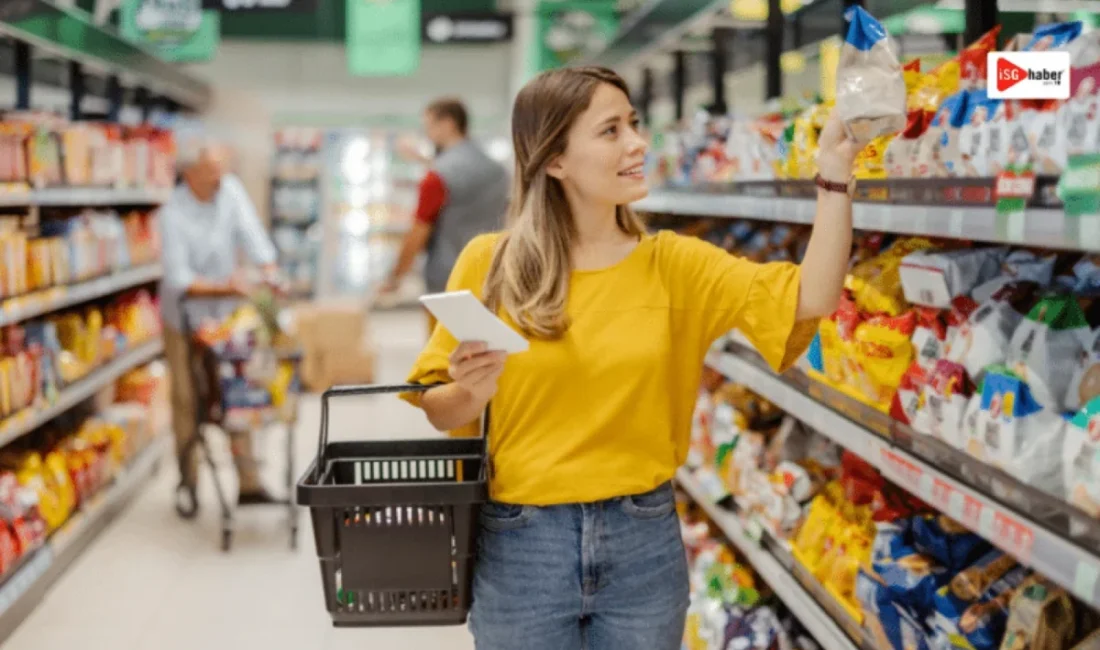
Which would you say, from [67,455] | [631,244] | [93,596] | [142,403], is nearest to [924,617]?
[631,244]

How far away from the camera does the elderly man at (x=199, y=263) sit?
557 centimetres

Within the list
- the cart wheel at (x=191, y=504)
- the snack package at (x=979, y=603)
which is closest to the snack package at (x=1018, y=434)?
the snack package at (x=979, y=603)

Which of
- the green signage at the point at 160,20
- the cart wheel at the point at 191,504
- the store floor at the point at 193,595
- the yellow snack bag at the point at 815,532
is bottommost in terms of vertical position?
the store floor at the point at 193,595

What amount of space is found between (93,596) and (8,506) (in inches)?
29.1

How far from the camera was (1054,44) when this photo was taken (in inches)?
70.0

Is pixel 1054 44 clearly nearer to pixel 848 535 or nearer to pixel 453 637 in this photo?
pixel 848 535

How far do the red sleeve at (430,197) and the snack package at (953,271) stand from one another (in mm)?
4229

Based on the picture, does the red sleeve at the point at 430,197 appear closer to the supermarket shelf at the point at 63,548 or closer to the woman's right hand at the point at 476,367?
the supermarket shelf at the point at 63,548

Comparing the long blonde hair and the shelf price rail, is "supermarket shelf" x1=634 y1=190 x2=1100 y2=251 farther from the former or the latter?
the long blonde hair

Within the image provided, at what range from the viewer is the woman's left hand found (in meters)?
1.77

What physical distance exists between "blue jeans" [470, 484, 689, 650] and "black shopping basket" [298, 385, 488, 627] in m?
0.06

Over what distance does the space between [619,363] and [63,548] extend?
3.60 meters

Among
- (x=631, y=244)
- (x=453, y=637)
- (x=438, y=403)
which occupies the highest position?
(x=631, y=244)

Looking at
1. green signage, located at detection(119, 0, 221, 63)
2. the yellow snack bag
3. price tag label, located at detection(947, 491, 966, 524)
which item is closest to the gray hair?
green signage, located at detection(119, 0, 221, 63)
